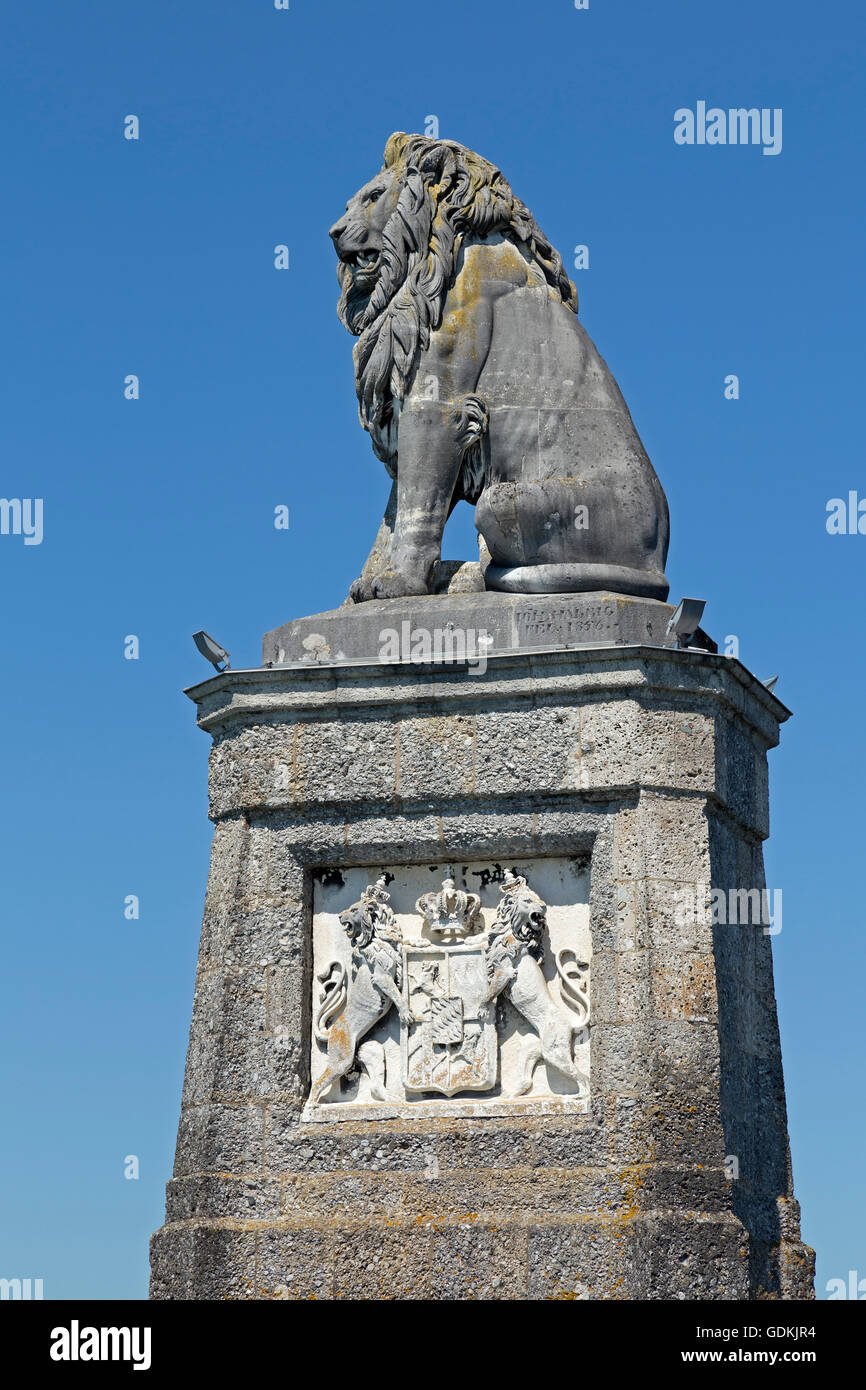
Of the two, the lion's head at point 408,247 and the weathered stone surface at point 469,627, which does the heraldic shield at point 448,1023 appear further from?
the lion's head at point 408,247

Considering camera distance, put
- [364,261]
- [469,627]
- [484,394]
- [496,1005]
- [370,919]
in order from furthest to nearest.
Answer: [364,261], [484,394], [469,627], [370,919], [496,1005]

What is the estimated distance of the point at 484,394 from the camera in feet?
47.1

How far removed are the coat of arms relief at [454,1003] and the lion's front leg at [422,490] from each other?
1907 mm

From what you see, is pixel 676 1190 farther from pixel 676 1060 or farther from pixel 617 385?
pixel 617 385

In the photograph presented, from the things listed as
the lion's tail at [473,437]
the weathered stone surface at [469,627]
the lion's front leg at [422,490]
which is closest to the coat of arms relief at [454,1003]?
the weathered stone surface at [469,627]

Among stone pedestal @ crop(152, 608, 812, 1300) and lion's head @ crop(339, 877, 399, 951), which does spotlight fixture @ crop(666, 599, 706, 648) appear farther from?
lion's head @ crop(339, 877, 399, 951)

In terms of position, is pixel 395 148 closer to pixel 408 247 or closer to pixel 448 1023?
pixel 408 247

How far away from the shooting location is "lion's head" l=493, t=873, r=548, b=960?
13.1 metres

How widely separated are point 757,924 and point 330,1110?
2786mm

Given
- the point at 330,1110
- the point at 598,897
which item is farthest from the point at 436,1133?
Answer: the point at 598,897

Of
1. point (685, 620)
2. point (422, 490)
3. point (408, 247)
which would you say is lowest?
point (685, 620)

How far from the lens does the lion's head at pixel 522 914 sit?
13.1 meters

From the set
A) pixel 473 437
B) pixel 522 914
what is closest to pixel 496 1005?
pixel 522 914

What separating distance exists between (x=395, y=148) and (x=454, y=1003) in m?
5.33
